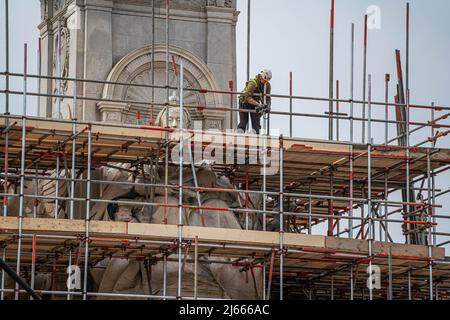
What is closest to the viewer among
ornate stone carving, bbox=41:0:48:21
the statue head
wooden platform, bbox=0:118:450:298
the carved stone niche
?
wooden platform, bbox=0:118:450:298

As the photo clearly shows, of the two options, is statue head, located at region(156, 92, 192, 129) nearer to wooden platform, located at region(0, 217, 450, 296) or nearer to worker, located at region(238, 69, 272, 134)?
worker, located at region(238, 69, 272, 134)

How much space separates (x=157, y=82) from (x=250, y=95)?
4.96 m

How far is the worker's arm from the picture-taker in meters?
41.1

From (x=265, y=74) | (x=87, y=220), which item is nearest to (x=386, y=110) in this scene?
(x=265, y=74)

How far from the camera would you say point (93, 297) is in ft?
126

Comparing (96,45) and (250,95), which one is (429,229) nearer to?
(250,95)

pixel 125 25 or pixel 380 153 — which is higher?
pixel 125 25

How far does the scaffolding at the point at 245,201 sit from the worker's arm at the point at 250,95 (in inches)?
22.1

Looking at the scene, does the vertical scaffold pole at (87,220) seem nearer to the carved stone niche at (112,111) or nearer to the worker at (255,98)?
the worker at (255,98)

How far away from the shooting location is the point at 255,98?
41.6 meters

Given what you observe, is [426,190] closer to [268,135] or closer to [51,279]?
[268,135]

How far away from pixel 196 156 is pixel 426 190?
20.6 ft

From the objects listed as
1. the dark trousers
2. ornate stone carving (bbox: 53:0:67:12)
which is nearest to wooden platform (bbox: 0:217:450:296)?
the dark trousers
